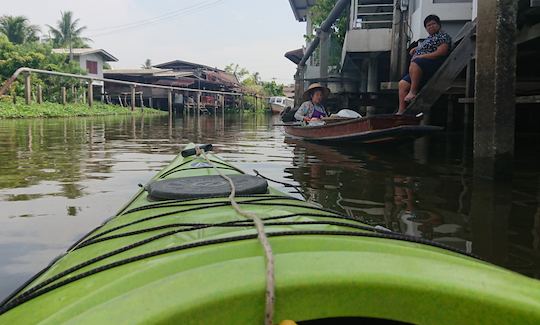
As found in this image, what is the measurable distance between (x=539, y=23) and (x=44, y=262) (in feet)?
17.8

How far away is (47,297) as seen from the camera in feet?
4.22

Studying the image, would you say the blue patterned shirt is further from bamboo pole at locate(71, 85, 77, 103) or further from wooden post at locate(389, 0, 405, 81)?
bamboo pole at locate(71, 85, 77, 103)

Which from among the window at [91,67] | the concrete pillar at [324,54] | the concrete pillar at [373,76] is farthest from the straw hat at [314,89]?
the window at [91,67]

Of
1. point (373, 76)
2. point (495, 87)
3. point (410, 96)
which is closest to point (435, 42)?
point (410, 96)

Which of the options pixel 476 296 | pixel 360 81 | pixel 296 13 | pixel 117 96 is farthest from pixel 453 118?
pixel 117 96

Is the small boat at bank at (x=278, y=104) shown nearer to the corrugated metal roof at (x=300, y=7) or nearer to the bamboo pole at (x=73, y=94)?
the corrugated metal roof at (x=300, y=7)

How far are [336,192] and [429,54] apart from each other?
3878mm

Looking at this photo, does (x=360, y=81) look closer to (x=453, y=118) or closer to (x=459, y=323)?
(x=453, y=118)

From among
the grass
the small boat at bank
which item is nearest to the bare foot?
the grass

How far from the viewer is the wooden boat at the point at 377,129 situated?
7504mm

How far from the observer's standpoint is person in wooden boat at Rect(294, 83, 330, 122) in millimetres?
10395

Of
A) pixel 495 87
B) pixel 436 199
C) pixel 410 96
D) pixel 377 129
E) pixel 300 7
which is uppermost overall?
pixel 300 7

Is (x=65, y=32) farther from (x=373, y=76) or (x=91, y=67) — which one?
(x=373, y=76)

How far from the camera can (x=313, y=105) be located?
1070cm
